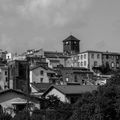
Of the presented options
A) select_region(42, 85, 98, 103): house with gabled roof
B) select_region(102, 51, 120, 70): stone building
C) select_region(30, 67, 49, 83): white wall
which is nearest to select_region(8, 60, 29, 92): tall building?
select_region(30, 67, 49, 83): white wall

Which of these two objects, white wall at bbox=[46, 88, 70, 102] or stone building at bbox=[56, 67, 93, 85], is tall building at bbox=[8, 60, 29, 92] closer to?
stone building at bbox=[56, 67, 93, 85]

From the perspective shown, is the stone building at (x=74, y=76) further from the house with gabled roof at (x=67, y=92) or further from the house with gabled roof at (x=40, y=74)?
the house with gabled roof at (x=67, y=92)

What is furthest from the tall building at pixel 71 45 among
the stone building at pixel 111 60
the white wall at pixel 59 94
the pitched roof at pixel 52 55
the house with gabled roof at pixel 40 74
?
the white wall at pixel 59 94

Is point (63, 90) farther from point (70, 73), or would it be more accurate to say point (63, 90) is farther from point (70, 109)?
point (70, 73)

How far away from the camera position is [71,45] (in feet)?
377

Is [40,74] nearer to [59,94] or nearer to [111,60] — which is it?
[59,94]

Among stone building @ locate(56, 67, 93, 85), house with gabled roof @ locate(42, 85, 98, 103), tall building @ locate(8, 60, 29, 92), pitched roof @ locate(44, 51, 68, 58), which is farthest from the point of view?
pitched roof @ locate(44, 51, 68, 58)

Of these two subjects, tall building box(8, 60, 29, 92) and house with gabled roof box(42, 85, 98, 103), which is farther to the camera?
tall building box(8, 60, 29, 92)

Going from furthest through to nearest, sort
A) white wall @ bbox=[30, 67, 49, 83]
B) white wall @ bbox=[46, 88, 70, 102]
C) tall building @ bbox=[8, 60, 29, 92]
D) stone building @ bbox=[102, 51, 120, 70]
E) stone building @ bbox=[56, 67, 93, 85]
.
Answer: stone building @ bbox=[102, 51, 120, 70]
stone building @ bbox=[56, 67, 93, 85]
white wall @ bbox=[30, 67, 49, 83]
tall building @ bbox=[8, 60, 29, 92]
white wall @ bbox=[46, 88, 70, 102]

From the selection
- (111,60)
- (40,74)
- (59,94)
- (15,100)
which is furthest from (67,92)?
(111,60)

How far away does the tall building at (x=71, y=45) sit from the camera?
378 ft

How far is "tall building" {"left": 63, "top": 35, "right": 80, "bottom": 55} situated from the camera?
11512 cm

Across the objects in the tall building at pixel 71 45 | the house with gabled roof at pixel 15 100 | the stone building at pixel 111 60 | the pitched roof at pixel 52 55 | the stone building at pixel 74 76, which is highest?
the tall building at pixel 71 45

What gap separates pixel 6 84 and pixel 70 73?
522 inches
